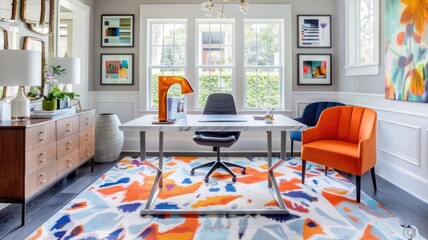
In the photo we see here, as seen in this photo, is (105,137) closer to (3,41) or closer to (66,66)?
(66,66)

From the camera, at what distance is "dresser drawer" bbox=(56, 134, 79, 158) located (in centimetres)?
272

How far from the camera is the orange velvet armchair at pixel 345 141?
2633 millimetres

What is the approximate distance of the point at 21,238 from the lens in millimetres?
1951

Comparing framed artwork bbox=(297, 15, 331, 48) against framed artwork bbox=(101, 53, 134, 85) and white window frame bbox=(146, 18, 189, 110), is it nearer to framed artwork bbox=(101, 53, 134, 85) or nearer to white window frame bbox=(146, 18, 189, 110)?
white window frame bbox=(146, 18, 189, 110)

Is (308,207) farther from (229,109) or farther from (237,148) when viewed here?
(237,148)

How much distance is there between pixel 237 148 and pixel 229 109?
48.7 inches

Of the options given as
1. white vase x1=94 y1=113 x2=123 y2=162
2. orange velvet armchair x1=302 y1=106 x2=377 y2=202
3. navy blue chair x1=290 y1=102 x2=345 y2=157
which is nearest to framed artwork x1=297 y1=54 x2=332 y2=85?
navy blue chair x1=290 y1=102 x2=345 y2=157

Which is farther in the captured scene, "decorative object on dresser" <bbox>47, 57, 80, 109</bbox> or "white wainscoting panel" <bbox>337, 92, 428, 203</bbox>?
"decorative object on dresser" <bbox>47, 57, 80, 109</bbox>

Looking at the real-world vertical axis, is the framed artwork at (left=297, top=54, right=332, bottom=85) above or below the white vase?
above

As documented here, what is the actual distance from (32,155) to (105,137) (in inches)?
67.7

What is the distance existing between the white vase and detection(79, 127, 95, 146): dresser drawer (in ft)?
1.27

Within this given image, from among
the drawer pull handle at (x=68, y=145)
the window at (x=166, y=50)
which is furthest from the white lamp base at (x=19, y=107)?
the window at (x=166, y=50)

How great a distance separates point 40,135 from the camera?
7.75 feet

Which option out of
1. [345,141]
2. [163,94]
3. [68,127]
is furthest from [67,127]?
[345,141]
